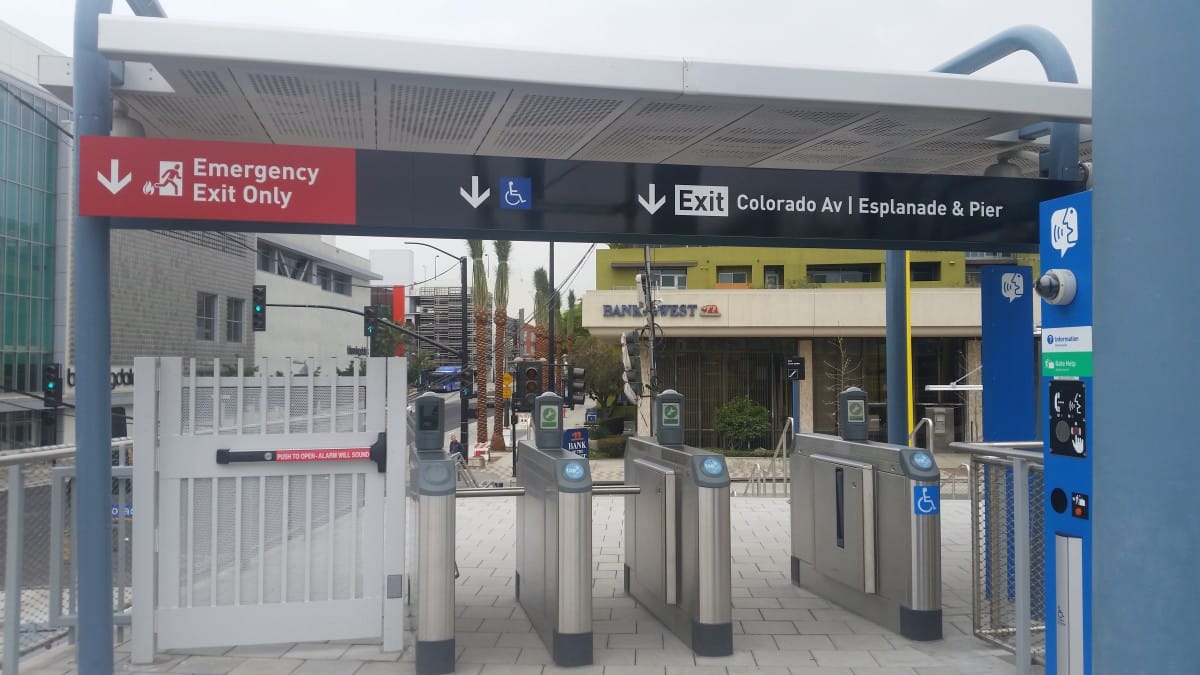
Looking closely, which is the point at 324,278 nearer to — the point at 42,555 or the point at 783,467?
the point at 783,467

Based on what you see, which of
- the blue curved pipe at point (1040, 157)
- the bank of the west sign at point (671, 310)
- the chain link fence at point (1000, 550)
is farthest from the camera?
the bank of the west sign at point (671, 310)

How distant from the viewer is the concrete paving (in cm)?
561

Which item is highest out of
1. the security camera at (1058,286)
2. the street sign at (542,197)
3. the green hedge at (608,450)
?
the street sign at (542,197)

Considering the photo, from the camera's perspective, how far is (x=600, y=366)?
36031 millimetres

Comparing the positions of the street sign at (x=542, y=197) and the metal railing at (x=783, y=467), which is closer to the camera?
the street sign at (x=542, y=197)

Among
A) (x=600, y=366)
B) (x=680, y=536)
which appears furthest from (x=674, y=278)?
(x=680, y=536)

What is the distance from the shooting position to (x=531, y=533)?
22.2ft

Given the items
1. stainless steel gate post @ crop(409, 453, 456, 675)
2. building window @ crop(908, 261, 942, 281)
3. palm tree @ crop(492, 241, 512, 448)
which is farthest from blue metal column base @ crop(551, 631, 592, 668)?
building window @ crop(908, 261, 942, 281)

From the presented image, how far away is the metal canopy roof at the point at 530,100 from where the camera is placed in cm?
484

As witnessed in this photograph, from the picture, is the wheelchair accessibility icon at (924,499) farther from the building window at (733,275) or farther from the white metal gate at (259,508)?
the building window at (733,275)

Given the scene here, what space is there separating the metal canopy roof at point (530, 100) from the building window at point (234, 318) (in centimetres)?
3966

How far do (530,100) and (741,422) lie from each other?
23813 millimetres

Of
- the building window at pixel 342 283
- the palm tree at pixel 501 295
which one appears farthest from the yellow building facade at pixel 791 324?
the building window at pixel 342 283

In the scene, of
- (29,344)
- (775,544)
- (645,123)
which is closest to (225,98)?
(645,123)
